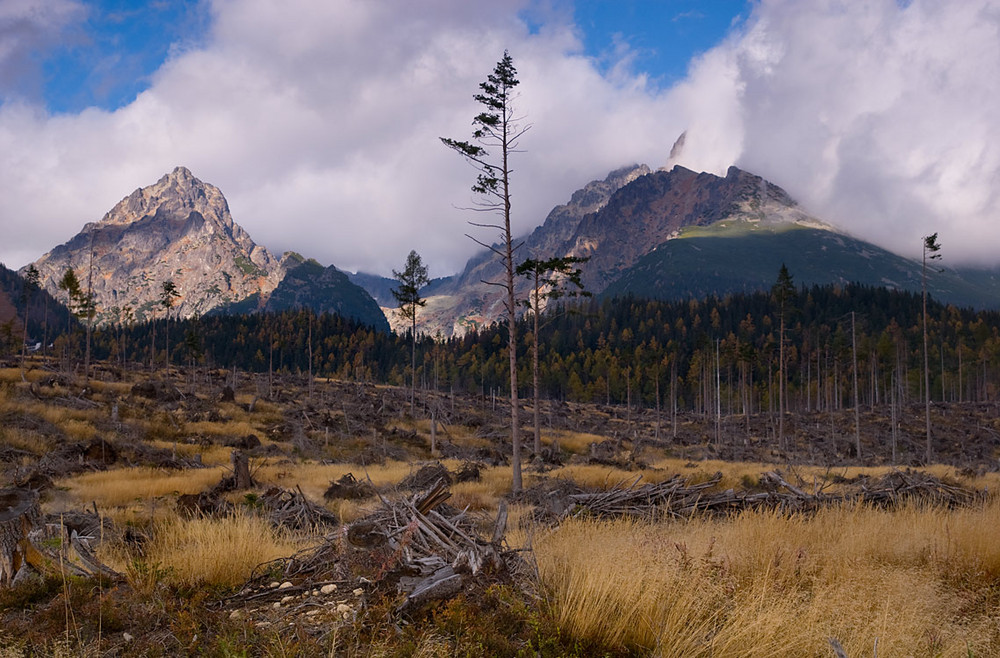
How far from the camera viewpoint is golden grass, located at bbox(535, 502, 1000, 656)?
3.78 m

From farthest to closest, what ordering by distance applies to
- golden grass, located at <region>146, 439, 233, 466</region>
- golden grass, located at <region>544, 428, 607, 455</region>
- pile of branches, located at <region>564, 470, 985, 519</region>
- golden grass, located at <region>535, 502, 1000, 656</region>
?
1. golden grass, located at <region>544, 428, 607, 455</region>
2. golden grass, located at <region>146, 439, 233, 466</region>
3. pile of branches, located at <region>564, 470, 985, 519</region>
4. golden grass, located at <region>535, 502, 1000, 656</region>

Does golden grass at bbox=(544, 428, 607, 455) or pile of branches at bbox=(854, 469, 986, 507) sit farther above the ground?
pile of branches at bbox=(854, 469, 986, 507)

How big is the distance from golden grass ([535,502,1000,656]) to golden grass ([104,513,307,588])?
3074 mm

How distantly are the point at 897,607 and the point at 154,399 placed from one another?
125 feet

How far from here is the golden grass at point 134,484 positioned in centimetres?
1330

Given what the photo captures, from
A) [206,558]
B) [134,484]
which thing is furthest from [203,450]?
[206,558]

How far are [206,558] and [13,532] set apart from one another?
5.33 feet

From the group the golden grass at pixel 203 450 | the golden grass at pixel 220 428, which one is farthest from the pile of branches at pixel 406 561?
the golden grass at pixel 220 428

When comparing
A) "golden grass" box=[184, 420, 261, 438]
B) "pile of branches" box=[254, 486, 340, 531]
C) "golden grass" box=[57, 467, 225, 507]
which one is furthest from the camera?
"golden grass" box=[184, 420, 261, 438]

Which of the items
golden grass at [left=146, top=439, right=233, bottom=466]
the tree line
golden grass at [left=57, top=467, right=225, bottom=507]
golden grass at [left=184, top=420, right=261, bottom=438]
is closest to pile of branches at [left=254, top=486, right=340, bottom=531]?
golden grass at [left=57, top=467, right=225, bottom=507]

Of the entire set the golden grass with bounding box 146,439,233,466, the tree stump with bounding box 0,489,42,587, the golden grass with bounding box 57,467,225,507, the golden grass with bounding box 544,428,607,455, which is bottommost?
the golden grass with bounding box 544,428,607,455

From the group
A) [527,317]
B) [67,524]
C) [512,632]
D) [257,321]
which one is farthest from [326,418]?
[257,321]

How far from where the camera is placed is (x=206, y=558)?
17.2 feet

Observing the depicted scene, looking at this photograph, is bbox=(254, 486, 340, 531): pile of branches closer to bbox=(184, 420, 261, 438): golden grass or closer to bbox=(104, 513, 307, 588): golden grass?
bbox=(104, 513, 307, 588): golden grass
